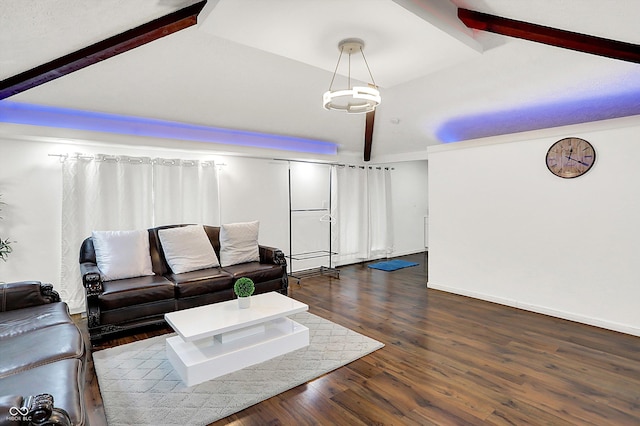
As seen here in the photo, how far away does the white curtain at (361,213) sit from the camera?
6.55 m

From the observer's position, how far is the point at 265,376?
2586 mm

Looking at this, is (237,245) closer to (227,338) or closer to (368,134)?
(227,338)

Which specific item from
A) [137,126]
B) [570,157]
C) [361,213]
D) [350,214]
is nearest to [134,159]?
[137,126]

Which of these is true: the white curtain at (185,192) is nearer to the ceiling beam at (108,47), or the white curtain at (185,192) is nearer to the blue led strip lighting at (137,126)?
the blue led strip lighting at (137,126)

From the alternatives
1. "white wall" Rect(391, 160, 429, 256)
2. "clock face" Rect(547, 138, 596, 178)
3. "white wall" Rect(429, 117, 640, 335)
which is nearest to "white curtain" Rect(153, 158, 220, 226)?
"white wall" Rect(429, 117, 640, 335)

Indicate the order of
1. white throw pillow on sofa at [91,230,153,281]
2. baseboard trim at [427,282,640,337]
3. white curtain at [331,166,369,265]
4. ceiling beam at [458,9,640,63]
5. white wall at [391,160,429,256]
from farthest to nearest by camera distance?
white wall at [391,160,429,256]
white curtain at [331,166,369,265]
white throw pillow on sofa at [91,230,153,281]
baseboard trim at [427,282,640,337]
ceiling beam at [458,9,640,63]

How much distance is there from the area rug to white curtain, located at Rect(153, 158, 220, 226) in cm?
186

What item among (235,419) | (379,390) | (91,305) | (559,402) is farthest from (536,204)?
(91,305)

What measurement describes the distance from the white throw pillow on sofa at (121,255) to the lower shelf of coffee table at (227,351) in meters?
1.26

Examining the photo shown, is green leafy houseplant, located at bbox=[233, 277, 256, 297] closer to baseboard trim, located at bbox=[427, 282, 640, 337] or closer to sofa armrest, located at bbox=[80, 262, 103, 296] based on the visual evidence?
sofa armrest, located at bbox=[80, 262, 103, 296]

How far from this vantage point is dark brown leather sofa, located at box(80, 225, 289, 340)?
124 inches

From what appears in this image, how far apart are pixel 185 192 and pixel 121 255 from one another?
52.7 inches

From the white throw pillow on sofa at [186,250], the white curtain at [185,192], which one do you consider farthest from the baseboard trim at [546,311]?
the white curtain at [185,192]

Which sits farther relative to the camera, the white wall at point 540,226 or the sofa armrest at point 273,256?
the sofa armrest at point 273,256
